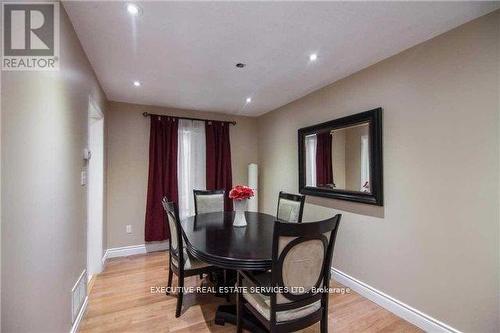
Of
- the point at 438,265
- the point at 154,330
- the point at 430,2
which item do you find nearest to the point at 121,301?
the point at 154,330

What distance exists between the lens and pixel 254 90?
3.20m

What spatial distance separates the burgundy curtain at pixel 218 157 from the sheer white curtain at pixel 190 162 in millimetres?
92

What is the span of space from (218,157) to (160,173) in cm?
103

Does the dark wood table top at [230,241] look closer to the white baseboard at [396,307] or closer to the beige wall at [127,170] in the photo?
the white baseboard at [396,307]

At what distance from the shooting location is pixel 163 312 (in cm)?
218

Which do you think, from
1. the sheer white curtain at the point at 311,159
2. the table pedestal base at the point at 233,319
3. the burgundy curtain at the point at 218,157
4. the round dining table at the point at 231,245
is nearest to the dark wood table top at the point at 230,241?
the round dining table at the point at 231,245

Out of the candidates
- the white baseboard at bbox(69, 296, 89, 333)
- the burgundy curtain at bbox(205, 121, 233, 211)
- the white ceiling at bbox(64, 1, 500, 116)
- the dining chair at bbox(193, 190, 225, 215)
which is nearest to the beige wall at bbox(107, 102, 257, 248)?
the white ceiling at bbox(64, 1, 500, 116)

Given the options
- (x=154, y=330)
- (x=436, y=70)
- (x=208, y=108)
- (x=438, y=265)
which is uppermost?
(x=208, y=108)

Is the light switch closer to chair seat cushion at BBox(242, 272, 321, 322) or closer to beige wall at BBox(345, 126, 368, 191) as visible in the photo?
chair seat cushion at BBox(242, 272, 321, 322)

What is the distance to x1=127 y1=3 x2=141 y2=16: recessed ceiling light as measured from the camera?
1537 millimetres

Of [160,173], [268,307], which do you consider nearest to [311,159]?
[268,307]

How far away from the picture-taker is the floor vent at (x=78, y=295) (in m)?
1.84

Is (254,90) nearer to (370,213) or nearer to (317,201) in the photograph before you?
(317,201)

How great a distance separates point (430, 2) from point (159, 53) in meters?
2.10
